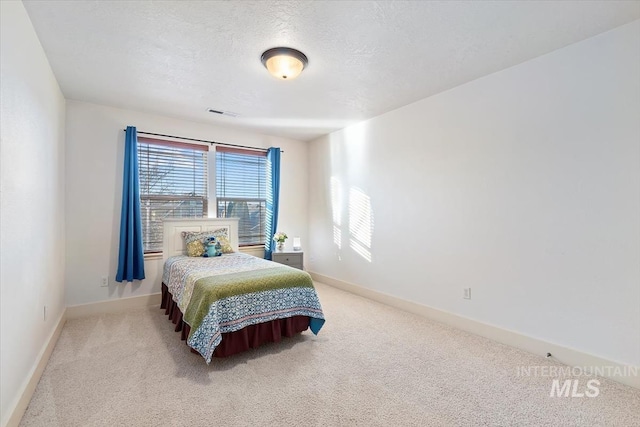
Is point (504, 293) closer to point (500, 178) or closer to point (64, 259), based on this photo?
point (500, 178)

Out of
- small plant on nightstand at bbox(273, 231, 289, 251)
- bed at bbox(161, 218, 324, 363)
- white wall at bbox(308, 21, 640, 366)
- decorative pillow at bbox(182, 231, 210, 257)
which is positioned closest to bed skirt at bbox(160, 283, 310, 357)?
bed at bbox(161, 218, 324, 363)

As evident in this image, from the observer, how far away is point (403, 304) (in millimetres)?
3701

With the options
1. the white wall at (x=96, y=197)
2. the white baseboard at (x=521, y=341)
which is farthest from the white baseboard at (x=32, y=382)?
the white baseboard at (x=521, y=341)

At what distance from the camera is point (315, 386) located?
2.10 m

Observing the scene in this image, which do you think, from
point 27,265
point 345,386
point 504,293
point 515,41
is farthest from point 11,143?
point 504,293

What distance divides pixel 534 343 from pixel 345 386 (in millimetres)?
1735

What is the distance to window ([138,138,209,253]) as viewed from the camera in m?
4.01

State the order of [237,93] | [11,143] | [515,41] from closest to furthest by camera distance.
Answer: [11,143], [515,41], [237,93]

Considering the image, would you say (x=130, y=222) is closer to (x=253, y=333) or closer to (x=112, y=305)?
(x=112, y=305)

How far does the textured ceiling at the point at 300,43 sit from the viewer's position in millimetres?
1960

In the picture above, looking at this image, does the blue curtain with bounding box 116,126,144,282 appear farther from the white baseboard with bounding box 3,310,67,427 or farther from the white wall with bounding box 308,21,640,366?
the white wall with bounding box 308,21,640,366

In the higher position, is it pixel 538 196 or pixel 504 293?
pixel 538 196

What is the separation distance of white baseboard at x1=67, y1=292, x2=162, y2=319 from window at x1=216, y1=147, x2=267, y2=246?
145 centimetres

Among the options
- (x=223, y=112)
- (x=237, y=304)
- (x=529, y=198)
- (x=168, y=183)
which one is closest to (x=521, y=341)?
(x=529, y=198)
